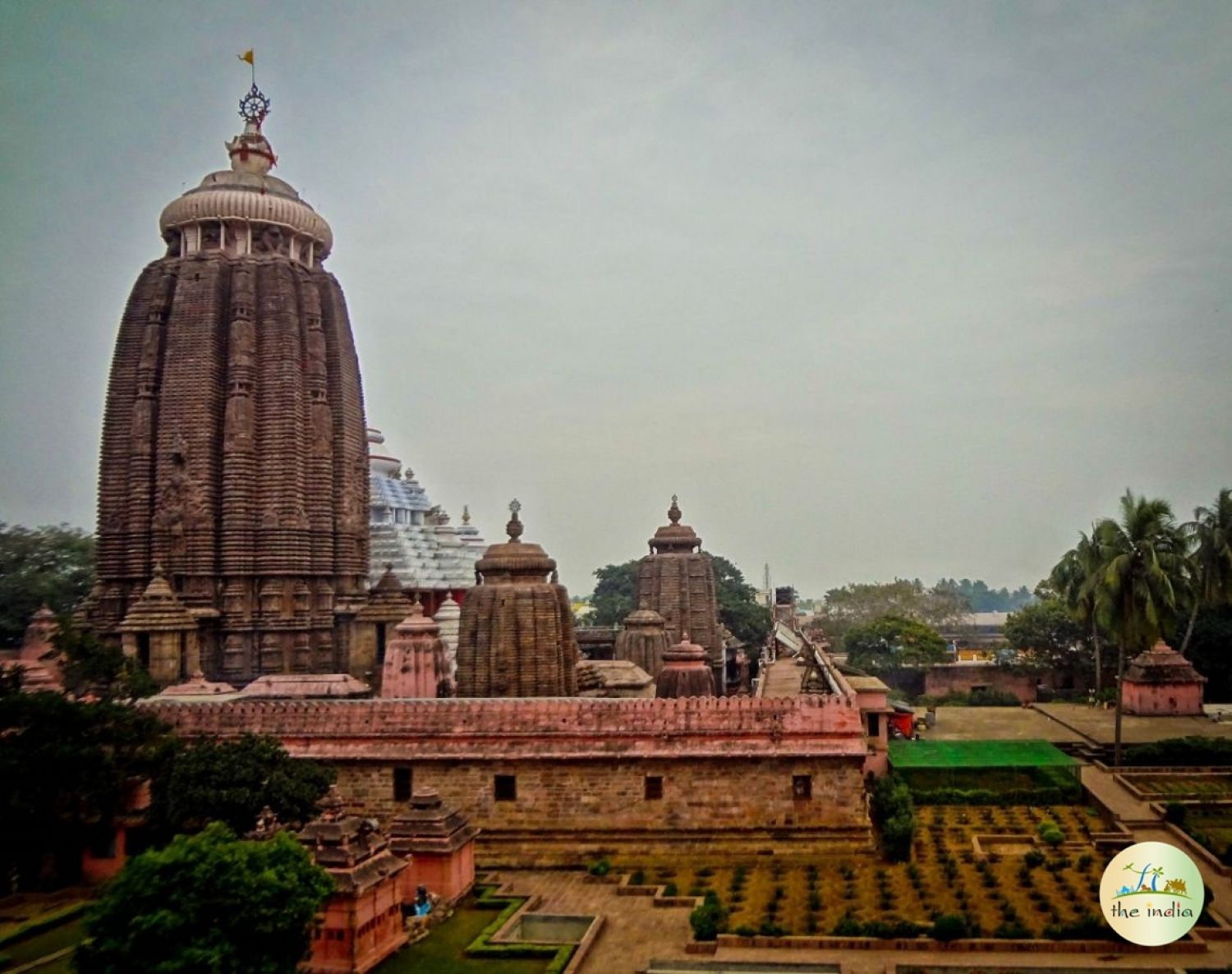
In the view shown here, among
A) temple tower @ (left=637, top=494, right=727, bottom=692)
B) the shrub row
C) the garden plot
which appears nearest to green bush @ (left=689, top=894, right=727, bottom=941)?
the garden plot

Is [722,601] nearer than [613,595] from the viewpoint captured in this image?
Yes

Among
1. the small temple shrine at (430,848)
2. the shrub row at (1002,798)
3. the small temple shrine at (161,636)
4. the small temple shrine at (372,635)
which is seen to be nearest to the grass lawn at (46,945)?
the small temple shrine at (430,848)

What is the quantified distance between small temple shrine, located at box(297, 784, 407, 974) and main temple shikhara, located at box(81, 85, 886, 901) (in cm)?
260

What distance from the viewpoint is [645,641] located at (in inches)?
1458

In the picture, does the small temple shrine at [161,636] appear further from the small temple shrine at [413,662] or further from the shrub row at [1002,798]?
the shrub row at [1002,798]

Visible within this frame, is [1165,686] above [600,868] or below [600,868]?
above

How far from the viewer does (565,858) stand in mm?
21125

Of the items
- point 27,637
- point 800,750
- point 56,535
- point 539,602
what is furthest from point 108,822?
Result: point 56,535

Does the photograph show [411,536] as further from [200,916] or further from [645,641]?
[200,916]

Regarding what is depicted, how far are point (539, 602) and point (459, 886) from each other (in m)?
9.01

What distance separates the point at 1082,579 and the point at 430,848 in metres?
26.2

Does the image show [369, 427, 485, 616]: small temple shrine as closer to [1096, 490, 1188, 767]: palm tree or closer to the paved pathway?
the paved pathway

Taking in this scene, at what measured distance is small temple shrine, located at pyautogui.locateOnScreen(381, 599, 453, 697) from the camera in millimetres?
27188

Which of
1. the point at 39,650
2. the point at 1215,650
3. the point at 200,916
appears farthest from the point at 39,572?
the point at 1215,650
